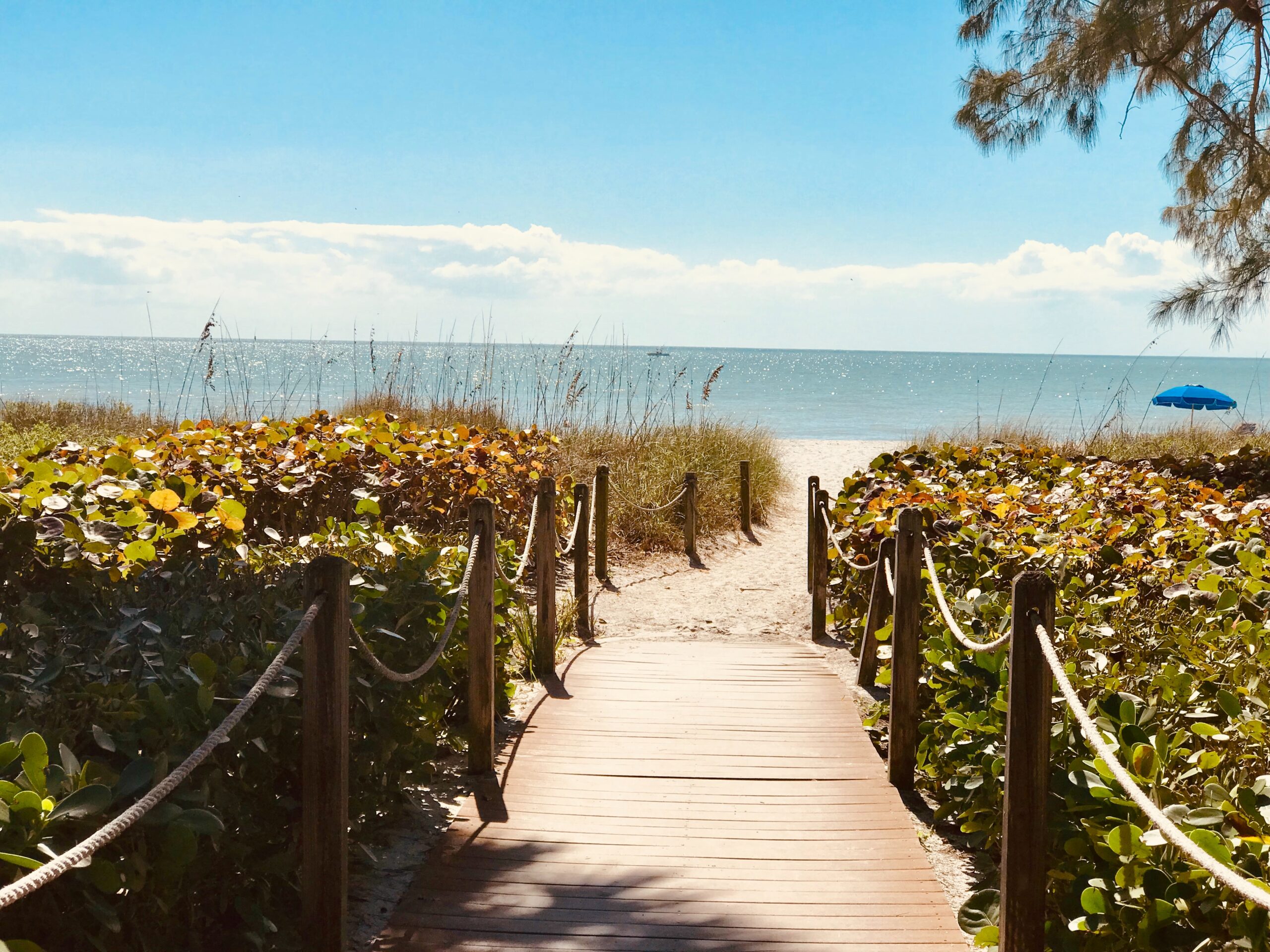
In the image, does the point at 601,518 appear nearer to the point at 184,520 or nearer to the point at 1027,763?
the point at 184,520

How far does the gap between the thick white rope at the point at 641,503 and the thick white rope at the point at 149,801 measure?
21.5 feet

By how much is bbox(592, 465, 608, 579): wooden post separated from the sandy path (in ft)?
0.76

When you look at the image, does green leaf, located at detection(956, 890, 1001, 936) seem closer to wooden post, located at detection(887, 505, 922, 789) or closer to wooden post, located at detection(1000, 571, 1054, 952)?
wooden post, located at detection(1000, 571, 1054, 952)

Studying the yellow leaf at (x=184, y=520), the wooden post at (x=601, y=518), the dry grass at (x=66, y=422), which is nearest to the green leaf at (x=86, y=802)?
the yellow leaf at (x=184, y=520)

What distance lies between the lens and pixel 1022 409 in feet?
173

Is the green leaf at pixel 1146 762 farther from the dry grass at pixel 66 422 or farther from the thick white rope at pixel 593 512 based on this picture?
the dry grass at pixel 66 422

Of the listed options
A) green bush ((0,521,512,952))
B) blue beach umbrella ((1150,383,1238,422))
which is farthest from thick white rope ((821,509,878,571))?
blue beach umbrella ((1150,383,1238,422))

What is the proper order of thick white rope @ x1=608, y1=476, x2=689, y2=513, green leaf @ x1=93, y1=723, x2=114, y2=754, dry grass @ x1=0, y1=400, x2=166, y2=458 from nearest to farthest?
green leaf @ x1=93, y1=723, x2=114, y2=754 < thick white rope @ x1=608, y1=476, x2=689, y2=513 < dry grass @ x1=0, y1=400, x2=166, y2=458

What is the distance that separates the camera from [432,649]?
357 centimetres

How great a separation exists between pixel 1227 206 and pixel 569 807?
408 inches

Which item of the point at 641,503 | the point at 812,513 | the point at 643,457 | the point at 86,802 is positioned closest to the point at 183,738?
the point at 86,802

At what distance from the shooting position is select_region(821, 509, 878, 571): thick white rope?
533cm

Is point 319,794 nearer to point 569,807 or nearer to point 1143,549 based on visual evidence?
point 569,807

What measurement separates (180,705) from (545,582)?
3.01 metres
